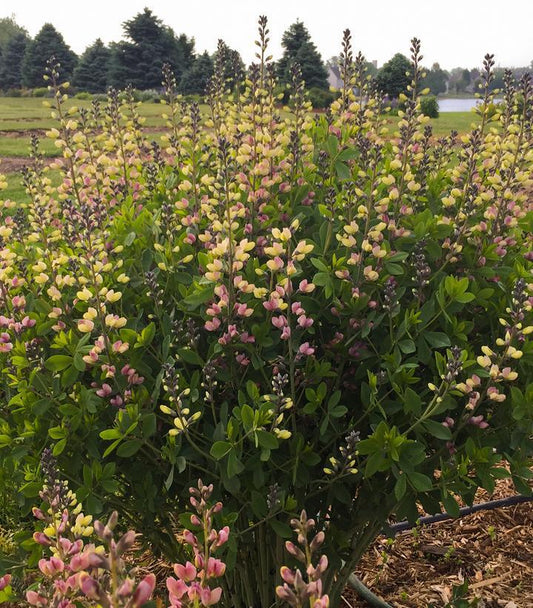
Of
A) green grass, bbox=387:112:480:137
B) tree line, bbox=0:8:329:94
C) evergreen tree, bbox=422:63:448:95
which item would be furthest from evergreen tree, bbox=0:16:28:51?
green grass, bbox=387:112:480:137

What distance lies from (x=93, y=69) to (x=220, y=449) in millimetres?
59798

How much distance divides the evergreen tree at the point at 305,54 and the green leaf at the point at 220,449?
39227 millimetres

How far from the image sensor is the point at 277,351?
2.34 m

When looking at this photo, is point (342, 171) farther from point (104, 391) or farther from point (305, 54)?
point (305, 54)

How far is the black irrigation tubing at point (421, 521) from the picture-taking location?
3238 mm

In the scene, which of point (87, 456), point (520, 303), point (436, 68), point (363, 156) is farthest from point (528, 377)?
point (436, 68)

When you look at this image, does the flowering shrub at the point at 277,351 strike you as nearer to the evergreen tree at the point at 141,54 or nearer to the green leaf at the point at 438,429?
the green leaf at the point at 438,429

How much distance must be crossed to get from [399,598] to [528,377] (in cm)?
171

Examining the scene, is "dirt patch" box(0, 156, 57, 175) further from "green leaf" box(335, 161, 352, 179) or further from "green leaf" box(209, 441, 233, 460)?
"green leaf" box(209, 441, 233, 460)

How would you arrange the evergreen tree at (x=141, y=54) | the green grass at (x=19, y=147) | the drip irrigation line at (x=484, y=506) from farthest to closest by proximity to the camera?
the evergreen tree at (x=141, y=54), the green grass at (x=19, y=147), the drip irrigation line at (x=484, y=506)

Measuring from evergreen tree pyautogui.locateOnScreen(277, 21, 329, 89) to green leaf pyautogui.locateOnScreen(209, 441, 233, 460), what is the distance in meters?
39.2

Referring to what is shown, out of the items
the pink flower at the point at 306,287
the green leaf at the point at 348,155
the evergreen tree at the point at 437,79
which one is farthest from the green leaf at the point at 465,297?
the evergreen tree at the point at 437,79

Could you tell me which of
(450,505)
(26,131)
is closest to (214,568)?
(450,505)

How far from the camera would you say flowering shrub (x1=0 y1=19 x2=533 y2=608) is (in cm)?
208
